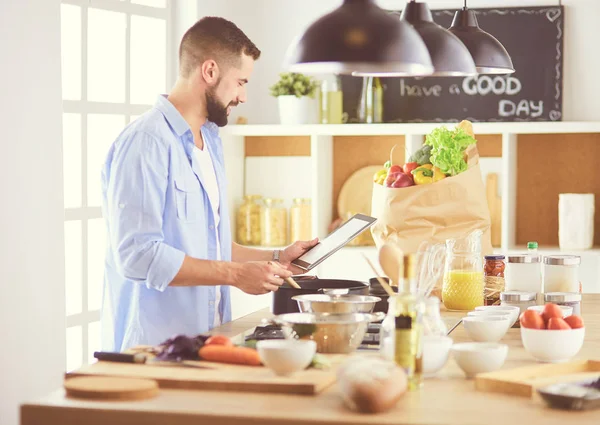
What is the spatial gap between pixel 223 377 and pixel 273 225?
3261 millimetres

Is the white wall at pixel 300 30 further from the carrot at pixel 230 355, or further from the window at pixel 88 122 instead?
the carrot at pixel 230 355

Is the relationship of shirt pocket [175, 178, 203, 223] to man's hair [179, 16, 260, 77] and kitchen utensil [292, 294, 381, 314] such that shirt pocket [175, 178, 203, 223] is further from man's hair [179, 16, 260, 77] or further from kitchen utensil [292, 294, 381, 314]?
kitchen utensil [292, 294, 381, 314]

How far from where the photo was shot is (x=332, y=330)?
2273 mm

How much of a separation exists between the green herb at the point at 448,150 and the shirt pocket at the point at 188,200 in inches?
38.3

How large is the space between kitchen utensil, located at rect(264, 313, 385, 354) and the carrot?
14cm

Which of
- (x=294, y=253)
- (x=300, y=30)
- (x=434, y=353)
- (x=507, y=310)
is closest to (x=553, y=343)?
(x=434, y=353)

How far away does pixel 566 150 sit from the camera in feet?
16.7

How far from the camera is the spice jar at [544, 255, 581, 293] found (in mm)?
3000

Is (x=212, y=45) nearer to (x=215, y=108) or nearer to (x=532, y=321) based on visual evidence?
(x=215, y=108)

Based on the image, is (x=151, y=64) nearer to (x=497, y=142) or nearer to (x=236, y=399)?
(x=497, y=142)

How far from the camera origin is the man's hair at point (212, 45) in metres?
3.13

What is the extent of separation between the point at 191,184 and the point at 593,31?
9.25 ft

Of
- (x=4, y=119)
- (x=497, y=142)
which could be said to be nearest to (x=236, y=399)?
(x=4, y=119)

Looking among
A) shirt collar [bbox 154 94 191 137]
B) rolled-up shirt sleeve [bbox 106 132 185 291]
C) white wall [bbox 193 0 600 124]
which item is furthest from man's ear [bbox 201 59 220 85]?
white wall [bbox 193 0 600 124]
